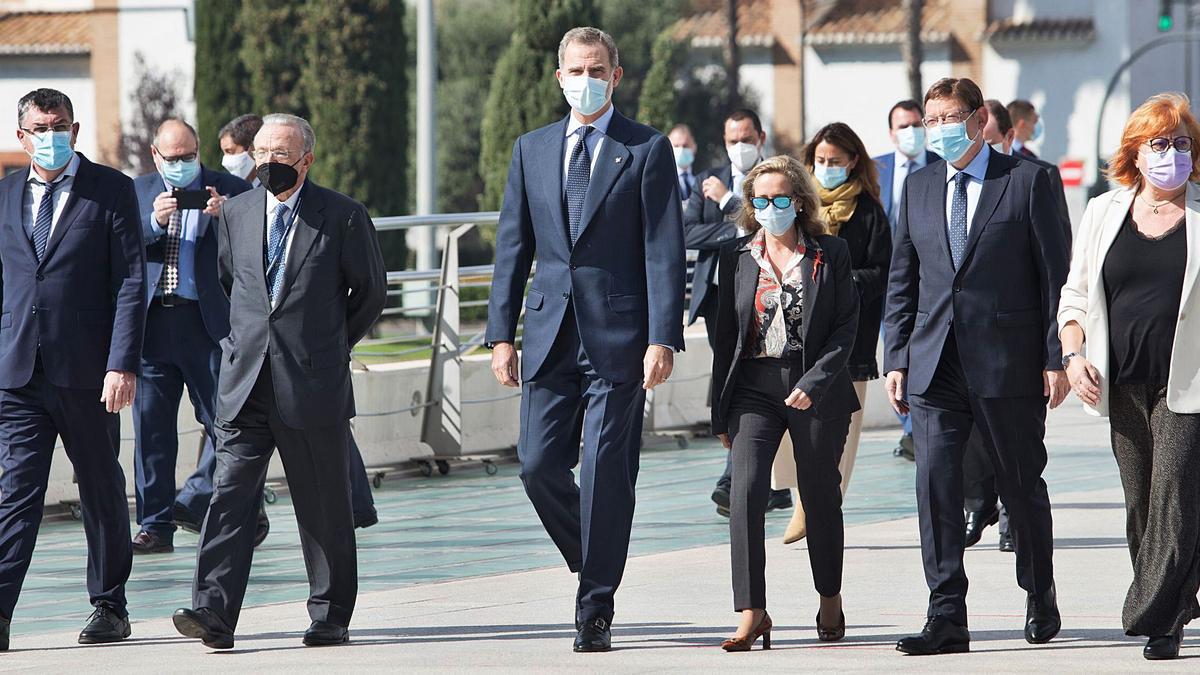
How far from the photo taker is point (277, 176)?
723 centimetres

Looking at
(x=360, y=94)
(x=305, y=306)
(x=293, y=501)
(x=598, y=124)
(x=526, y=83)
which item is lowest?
(x=293, y=501)

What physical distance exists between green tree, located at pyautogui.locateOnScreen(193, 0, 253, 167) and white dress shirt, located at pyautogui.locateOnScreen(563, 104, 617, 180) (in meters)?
31.5

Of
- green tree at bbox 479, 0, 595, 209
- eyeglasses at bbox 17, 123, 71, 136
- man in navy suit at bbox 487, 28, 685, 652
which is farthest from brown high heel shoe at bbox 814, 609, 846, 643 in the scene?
green tree at bbox 479, 0, 595, 209

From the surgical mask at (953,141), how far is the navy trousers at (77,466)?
301cm

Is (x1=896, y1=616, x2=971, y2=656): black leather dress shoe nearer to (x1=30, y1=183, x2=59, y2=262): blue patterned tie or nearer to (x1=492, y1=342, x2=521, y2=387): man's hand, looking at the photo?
(x1=492, y1=342, x2=521, y2=387): man's hand

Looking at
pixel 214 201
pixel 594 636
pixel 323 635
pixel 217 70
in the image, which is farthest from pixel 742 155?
pixel 217 70

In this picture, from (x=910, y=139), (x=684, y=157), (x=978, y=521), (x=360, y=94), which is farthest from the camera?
(x=360, y=94)

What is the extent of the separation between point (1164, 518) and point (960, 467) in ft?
2.45

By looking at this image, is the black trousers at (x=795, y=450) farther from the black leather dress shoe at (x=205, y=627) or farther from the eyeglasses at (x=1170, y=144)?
the black leather dress shoe at (x=205, y=627)

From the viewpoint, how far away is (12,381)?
24.4 feet

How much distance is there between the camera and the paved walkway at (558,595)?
22.6 ft

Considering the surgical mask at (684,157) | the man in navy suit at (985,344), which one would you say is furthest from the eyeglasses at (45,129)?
the surgical mask at (684,157)

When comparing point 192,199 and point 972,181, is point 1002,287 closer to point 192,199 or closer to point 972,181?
point 972,181

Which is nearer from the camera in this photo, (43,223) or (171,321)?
(43,223)
